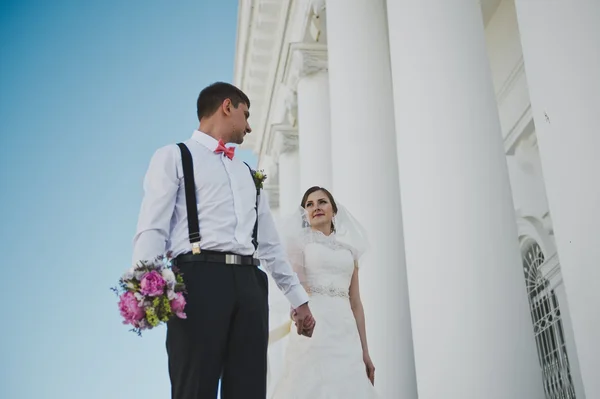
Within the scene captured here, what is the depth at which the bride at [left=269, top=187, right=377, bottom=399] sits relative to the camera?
28.0ft

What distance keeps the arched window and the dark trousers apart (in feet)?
42.8

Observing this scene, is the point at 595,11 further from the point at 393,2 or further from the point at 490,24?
the point at 490,24

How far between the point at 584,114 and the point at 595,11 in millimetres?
1260

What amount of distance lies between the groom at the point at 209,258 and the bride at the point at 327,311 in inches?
154

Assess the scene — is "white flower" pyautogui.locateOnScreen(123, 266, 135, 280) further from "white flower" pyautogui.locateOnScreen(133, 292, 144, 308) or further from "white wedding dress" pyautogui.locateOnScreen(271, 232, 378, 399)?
"white wedding dress" pyautogui.locateOnScreen(271, 232, 378, 399)

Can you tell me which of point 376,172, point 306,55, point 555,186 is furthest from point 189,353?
point 306,55

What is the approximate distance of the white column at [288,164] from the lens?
2592cm

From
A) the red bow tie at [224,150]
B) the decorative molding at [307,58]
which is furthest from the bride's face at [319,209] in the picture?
the decorative molding at [307,58]

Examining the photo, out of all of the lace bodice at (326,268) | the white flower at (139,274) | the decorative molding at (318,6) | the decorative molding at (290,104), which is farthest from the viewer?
the decorative molding at (290,104)

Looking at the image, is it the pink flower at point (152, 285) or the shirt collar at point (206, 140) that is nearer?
the pink flower at point (152, 285)

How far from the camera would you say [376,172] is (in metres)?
13.6

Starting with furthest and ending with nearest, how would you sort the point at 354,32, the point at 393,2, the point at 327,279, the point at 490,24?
the point at 490,24 → the point at 354,32 → the point at 393,2 → the point at 327,279

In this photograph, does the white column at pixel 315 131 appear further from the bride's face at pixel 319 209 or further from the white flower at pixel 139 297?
the white flower at pixel 139 297

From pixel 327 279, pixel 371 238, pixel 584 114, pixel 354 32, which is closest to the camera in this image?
pixel 584 114
